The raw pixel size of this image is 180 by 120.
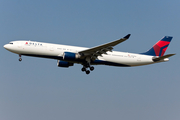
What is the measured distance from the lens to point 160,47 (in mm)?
40562

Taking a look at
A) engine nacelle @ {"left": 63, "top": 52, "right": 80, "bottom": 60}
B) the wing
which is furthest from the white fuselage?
the wing

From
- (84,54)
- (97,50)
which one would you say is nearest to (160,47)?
(97,50)

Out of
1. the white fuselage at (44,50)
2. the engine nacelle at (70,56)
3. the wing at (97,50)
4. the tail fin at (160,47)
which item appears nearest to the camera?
the wing at (97,50)

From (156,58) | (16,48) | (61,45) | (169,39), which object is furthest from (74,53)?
(169,39)

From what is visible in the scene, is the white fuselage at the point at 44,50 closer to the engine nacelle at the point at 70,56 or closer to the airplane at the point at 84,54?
the airplane at the point at 84,54

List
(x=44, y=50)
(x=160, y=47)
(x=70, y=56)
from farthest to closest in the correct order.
A: (x=160, y=47)
(x=44, y=50)
(x=70, y=56)

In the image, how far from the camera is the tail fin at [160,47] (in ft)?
131

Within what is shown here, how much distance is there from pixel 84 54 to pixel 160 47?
1361cm

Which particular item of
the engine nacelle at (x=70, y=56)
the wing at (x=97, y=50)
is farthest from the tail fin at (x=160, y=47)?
the engine nacelle at (x=70, y=56)

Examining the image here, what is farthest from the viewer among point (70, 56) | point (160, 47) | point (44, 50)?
point (160, 47)

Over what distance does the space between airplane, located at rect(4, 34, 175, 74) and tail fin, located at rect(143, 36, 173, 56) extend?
1.81 m

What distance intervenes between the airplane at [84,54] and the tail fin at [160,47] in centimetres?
181

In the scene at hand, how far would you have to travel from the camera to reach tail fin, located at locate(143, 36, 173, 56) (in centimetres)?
3994

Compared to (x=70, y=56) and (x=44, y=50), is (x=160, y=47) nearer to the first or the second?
(x=70, y=56)
